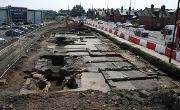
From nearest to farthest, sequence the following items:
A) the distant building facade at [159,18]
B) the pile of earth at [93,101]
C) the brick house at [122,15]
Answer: the pile of earth at [93,101]
the distant building facade at [159,18]
the brick house at [122,15]

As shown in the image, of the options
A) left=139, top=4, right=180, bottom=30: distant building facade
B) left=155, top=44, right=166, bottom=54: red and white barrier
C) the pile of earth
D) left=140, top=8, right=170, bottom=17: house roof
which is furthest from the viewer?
left=140, top=8, right=170, bottom=17: house roof

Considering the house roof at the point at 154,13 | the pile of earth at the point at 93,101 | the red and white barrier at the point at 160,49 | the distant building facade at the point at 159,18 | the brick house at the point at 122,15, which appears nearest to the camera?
the pile of earth at the point at 93,101

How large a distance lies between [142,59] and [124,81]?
8142 millimetres

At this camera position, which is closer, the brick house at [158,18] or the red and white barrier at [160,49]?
the red and white barrier at [160,49]

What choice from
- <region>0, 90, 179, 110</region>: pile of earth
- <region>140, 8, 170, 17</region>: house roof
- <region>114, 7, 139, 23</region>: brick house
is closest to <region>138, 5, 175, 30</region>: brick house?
<region>140, 8, 170, 17</region>: house roof

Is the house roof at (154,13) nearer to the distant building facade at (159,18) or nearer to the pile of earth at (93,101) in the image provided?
the distant building facade at (159,18)

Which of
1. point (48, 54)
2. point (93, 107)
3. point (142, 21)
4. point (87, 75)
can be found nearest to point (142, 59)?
point (87, 75)

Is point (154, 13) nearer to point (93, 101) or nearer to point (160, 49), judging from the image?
point (160, 49)

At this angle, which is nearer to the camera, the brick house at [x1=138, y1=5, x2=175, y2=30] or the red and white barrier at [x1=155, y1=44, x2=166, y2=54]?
the red and white barrier at [x1=155, y1=44, x2=166, y2=54]

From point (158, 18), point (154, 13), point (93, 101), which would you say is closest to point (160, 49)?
point (93, 101)

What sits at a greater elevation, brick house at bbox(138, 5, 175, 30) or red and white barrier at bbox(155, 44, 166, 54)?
brick house at bbox(138, 5, 175, 30)

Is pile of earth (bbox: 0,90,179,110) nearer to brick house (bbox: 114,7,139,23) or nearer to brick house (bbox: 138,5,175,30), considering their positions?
brick house (bbox: 138,5,175,30)

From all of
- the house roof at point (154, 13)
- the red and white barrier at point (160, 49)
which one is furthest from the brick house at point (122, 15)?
the red and white barrier at point (160, 49)

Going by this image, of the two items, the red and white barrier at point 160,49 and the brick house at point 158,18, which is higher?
the brick house at point 158,18
